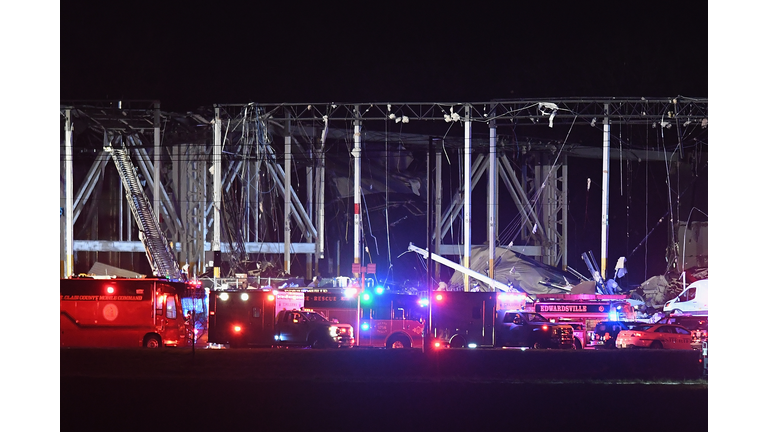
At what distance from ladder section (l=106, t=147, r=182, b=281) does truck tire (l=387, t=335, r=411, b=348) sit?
49.3ft

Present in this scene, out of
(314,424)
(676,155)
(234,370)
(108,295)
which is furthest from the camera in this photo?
(676,155)

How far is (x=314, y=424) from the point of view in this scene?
16.7m

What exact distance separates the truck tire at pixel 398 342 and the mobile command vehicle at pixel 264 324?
143 centimetres

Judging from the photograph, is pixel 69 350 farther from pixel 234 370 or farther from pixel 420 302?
pixel 420 302

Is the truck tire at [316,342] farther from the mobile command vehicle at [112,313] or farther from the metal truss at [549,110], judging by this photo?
the metal truss at [549,110]

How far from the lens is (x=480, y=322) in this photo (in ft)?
98.0

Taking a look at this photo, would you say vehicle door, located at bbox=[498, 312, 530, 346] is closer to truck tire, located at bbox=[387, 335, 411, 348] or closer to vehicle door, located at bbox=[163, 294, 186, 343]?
truck tire, located at bbox=[387, 335, 411, 348]

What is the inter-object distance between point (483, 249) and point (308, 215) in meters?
11.8

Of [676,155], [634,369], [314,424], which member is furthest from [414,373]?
[676,155]

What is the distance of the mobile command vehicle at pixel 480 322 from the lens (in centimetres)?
2930

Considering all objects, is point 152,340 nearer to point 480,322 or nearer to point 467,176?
point 480,322

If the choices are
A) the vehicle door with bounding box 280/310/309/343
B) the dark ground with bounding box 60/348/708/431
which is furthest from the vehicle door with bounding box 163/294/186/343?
the dark ground with bounding box 60/348/708/431

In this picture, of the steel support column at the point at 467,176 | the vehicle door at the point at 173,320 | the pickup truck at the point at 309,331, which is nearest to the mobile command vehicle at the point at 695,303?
the steel support column at the point at 467,176

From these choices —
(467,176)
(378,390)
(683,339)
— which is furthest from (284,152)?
(378,390)
